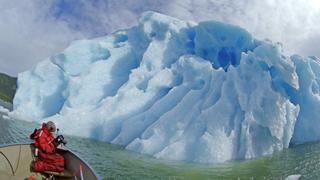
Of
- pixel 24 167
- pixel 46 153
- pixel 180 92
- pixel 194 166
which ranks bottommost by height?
pixel 24 167

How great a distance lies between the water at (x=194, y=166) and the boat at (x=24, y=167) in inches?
175

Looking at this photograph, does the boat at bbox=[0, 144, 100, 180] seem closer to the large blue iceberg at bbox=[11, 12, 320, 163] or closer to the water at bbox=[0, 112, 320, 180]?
the water at bbox=[0, 112, 320, 180]

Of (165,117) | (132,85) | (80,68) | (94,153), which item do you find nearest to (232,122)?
(165,117)

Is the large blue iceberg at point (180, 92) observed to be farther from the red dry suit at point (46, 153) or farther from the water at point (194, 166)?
the red dry suit at point (46, 153)

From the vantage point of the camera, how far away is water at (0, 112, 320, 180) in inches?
474

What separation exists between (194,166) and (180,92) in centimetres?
476

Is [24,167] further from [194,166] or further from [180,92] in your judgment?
[180,92]

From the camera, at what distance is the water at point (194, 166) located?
474 inches

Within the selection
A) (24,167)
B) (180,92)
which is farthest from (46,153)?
(180,92)

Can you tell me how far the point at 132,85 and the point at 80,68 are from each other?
4.74 m

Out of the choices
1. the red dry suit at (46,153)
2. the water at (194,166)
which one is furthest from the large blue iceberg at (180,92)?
the red dry suit at (46,153)

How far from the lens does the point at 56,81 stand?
80.1 feet

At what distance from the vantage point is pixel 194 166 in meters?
13.8

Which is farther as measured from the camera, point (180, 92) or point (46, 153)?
point (180, 92)
